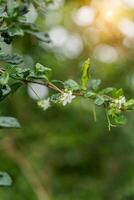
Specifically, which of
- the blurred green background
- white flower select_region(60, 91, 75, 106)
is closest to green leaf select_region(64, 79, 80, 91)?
white flower select_region(60, 91, 75, 106)

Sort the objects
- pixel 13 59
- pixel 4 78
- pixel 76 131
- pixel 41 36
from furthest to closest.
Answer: pixel 76 131 → pixel 41 36 → pixel 13 59 → pixel 4 78

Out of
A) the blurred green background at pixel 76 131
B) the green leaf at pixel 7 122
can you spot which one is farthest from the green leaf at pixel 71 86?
the blurred green background at pixel 76 131

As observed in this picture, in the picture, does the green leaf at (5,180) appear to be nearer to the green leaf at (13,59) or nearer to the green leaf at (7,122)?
the green leaf at (7,122)

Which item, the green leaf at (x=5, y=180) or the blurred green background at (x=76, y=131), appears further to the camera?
the blurred green background at (x=76, y=131)

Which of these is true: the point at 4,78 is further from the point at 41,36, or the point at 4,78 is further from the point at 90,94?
the point at 41,36

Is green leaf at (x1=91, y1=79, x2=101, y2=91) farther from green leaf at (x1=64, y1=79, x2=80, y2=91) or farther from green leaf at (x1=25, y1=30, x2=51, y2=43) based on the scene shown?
green leaf at (x1=25, y1=30, x2=51, y2=43)

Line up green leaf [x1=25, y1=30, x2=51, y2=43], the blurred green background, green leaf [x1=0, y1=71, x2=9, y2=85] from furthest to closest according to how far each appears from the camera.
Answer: the blurred green background
green leaf [x1=25, y1=30, x2=51, y2=43]
green leaf [x1=0, y1=71, x2=9, y2=85]

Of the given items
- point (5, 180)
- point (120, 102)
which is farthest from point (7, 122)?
point (120, 102)

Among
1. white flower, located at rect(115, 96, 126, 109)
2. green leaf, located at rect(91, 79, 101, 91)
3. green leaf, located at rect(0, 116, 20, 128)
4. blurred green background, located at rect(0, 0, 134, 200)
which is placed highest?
blurred green background, located at rect(0, 0, 134, 200)
